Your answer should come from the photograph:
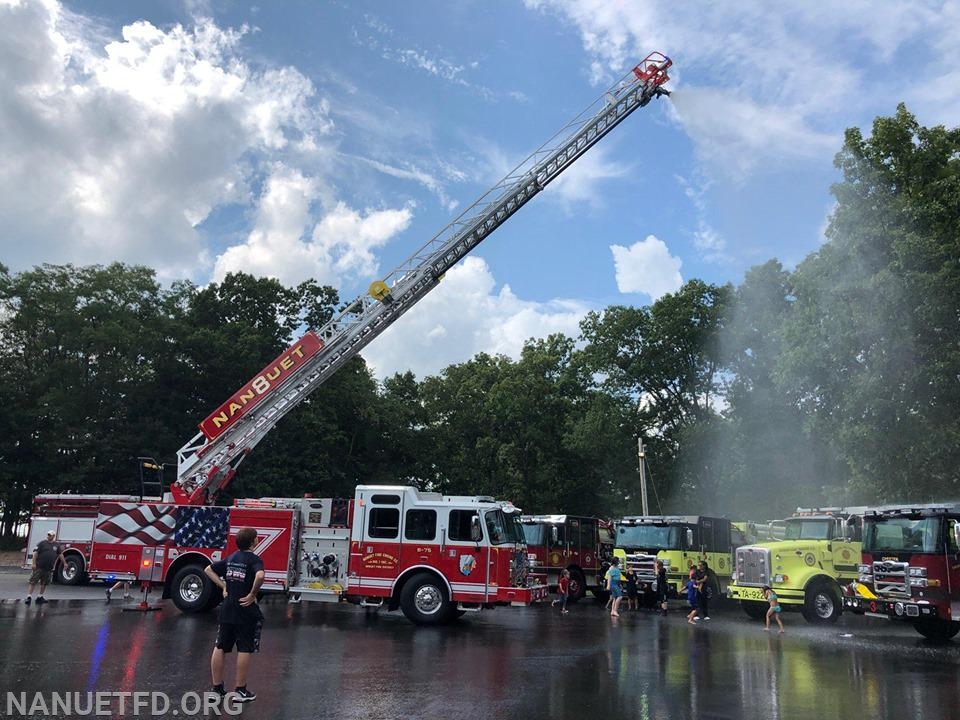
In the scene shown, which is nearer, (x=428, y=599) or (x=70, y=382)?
(x=428, y=599)

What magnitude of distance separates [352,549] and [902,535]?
462 inches

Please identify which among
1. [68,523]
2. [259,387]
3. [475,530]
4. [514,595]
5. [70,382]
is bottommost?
[514,595]

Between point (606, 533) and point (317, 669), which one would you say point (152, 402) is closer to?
point (606, 533)

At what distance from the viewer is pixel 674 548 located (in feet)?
74.2

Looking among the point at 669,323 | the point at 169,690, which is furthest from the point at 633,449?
the point at 169,690

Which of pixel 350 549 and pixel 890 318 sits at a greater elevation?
pixel 890 318

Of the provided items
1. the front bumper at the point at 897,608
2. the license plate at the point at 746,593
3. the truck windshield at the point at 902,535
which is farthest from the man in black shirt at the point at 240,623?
the license plate at the point at 746,593

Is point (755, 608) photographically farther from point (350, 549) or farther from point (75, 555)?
point (75, 555)

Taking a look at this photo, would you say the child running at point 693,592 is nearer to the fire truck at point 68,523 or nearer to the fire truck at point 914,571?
the fire truck at point 914,571

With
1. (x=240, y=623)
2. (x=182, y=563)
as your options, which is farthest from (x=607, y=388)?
(x=240, y=623)

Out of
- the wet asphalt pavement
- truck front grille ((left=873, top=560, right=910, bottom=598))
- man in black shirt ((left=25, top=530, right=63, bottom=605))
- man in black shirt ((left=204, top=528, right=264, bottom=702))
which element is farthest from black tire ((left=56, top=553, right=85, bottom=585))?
truck front grille ((left=873, top=560, right=910, bottom=598))

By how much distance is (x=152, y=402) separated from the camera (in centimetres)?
4228

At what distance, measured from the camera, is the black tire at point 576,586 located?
24781 millimetres

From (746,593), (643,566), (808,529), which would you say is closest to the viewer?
(746,593)
